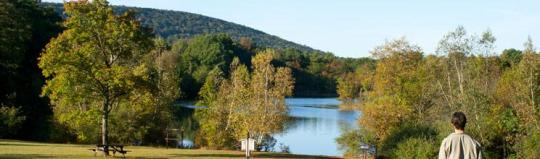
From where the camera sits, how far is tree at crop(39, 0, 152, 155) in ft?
90.9

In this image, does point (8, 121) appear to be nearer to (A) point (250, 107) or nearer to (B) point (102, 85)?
(A) point (250, 107)

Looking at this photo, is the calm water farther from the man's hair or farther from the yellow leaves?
the man's hair

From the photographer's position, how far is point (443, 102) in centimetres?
4284

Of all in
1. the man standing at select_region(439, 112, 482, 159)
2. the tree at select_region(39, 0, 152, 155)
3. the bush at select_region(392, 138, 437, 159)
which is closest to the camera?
the man standing at select_region(439, 112, 482, 159)

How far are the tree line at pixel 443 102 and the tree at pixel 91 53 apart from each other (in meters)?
13.8

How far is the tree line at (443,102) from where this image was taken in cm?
3425

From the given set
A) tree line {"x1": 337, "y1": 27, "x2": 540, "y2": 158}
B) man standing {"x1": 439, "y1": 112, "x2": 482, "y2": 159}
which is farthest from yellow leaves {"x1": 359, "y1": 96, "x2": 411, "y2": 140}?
man standing {"x1": 439, "y1": 112, "x2": 482, "y2": 159}

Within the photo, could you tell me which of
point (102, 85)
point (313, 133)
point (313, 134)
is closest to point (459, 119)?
point (102, 85)

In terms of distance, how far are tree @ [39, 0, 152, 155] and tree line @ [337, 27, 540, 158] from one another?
45.2 feet

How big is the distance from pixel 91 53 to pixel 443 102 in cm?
2341

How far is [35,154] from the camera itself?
25.8m

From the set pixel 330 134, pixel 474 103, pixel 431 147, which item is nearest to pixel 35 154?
pixel 431 147

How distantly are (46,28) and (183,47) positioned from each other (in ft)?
257

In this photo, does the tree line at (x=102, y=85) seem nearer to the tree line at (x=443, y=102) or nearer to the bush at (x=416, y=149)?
the tree line at (x=443, y=102)
